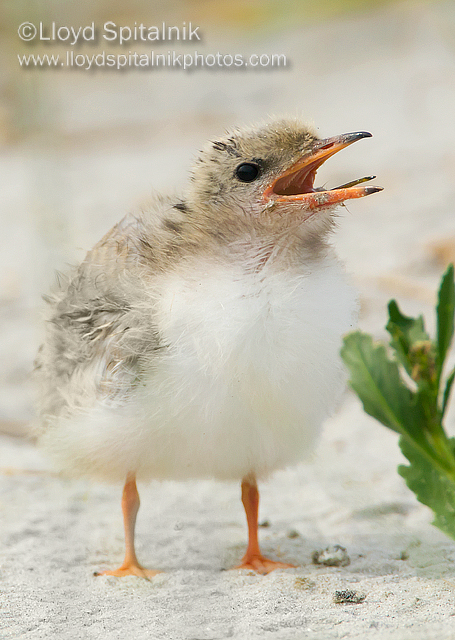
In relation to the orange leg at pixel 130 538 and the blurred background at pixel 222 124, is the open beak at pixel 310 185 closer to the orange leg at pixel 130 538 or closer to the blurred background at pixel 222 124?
the blurred background at pixel 222 124

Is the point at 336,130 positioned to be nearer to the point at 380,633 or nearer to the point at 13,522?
the point at 13,522

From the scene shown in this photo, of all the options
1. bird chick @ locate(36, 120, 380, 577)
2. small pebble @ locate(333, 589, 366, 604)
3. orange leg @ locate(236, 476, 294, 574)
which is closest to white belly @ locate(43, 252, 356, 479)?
bird chick @ locate(36, 120, 380, 577)

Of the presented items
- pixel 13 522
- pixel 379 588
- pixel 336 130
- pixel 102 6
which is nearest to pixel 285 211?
pixel 379 588

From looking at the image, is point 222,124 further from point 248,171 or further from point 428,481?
point 428,481

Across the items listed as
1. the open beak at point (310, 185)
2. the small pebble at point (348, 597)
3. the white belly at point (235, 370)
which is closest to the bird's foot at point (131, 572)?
the white belly at point (235, 370)

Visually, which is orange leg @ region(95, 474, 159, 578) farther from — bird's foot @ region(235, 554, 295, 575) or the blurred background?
the blurred background
